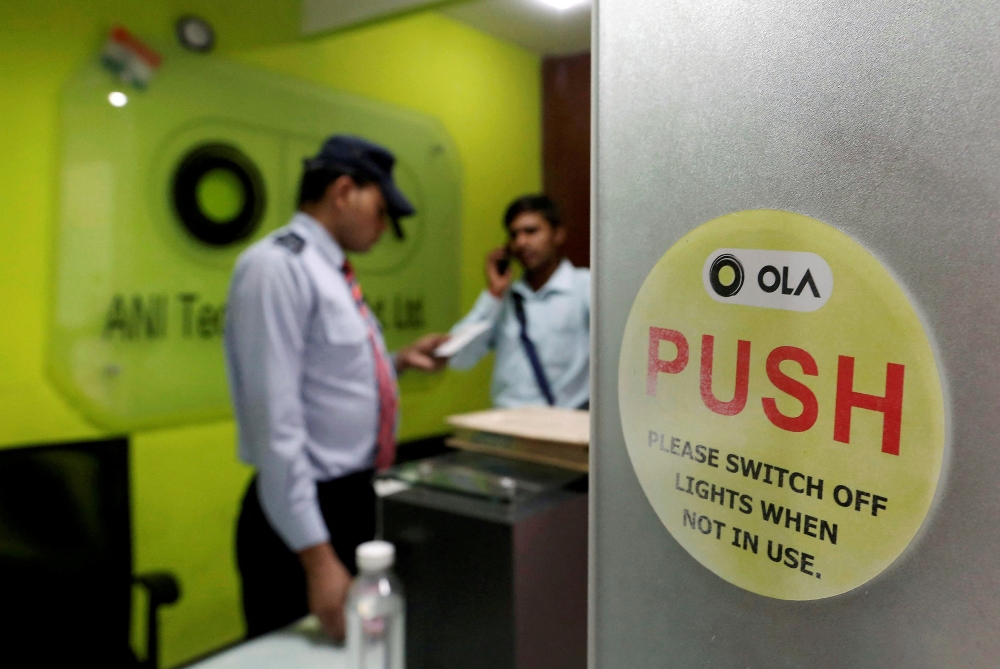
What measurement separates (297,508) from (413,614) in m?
0.99

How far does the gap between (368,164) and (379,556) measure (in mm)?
1492

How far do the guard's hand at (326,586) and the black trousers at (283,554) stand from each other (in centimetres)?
31

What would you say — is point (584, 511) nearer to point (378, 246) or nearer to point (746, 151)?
point (746, 151)

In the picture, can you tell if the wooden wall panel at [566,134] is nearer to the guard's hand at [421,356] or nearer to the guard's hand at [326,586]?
the guard's hand at [421,356]

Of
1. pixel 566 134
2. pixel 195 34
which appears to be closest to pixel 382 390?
pixel 195 34

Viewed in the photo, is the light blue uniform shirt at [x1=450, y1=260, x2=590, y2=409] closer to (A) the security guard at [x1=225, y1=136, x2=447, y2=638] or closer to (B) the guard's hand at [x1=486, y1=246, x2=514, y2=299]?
(B) the guard's hand at [x1=486, y1=246, x2=514, y2=299]

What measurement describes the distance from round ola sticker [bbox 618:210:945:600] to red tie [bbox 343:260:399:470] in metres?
1.64

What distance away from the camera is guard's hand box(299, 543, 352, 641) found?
126 cm

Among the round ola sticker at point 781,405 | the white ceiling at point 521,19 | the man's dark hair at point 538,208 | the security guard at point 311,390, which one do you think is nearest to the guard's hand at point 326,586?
the security guard at point 311,390

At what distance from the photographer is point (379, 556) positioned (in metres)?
0.81

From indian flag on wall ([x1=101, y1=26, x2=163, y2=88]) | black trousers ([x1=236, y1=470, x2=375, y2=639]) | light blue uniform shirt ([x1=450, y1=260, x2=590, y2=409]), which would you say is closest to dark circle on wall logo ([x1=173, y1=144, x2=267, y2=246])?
indian flag on wall ([x1=101, y1=26, x2=163, y2=88])

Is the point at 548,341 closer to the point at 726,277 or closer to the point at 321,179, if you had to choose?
the point at 321,179

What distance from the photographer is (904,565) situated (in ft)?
1.01

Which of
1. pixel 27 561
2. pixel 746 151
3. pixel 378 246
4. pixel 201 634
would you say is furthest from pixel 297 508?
pixel 746 151
